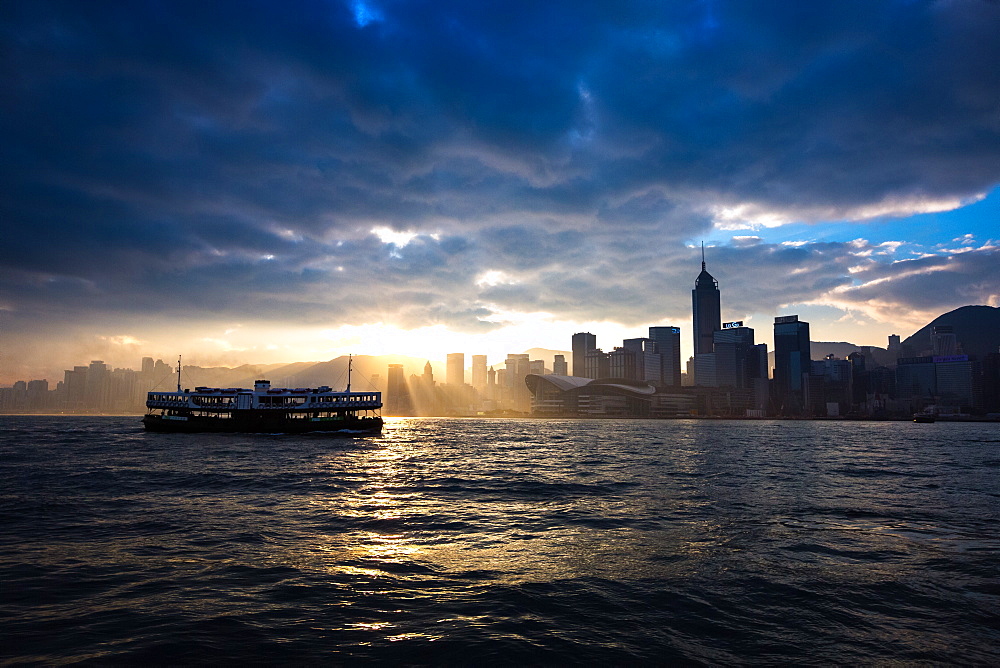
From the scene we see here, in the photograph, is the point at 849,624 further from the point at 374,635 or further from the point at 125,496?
the point at 125,496

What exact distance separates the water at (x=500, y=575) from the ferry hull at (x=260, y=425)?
73.8m

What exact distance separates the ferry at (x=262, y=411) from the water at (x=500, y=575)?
7480cm

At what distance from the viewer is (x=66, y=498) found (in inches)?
1406

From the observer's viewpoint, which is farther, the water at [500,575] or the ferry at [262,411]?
the ferry at [262,411]

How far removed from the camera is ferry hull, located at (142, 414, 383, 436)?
370 feet

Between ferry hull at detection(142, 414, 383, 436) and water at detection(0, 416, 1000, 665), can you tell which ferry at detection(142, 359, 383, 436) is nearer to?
ferry hull at detection(142, 414, 383, 436)

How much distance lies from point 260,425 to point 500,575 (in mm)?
109802

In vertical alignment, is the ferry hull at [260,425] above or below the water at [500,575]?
below

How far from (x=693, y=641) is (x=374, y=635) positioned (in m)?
8.17

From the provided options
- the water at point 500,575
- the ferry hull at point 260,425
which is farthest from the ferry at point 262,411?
the water at point 500,575

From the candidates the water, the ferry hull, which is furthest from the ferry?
the water

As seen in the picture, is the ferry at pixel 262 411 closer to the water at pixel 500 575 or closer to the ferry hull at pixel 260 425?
the ferry hull at pixel 260 425

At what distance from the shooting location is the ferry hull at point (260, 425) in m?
113

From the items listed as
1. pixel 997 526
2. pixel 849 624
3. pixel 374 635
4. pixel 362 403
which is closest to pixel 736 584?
pixel 849 624
